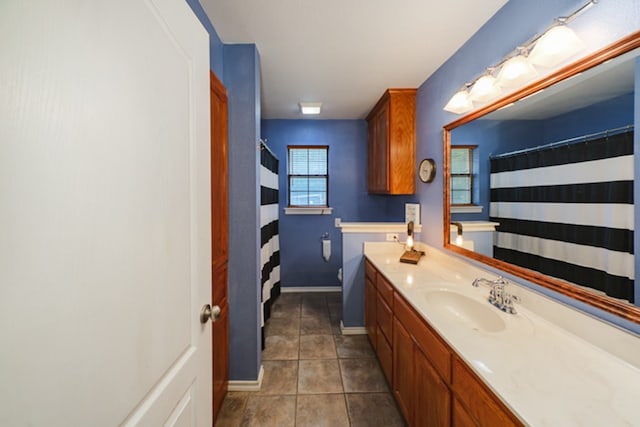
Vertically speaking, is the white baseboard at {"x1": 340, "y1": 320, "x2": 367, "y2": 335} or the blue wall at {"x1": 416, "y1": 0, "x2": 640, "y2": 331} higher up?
the blue wall at {"x1": 416, "y1": 0, "x2": 640, "y2": 331}

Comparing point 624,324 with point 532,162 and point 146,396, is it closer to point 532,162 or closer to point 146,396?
point 532,162

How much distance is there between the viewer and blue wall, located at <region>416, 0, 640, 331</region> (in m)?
0.96

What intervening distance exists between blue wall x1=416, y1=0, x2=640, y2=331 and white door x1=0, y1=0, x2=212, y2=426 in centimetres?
152

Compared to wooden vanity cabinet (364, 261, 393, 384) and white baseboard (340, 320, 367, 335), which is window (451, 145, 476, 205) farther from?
white baseboard (340, 320, 367, 335)

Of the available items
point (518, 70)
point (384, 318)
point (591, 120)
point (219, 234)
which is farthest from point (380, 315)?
point (518, 70)

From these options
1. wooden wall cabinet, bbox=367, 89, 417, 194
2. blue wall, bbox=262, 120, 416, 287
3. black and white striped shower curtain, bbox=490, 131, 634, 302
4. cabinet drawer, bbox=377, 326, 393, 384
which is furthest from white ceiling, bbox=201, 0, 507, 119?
cabinet drawer, bbox=377, 326, 393, 384

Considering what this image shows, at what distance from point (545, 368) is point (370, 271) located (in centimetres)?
152

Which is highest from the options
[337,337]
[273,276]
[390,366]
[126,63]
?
[126,63]

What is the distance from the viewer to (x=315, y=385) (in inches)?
75.4

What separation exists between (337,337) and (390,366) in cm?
87

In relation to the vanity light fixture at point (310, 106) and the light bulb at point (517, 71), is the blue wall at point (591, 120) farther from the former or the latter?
the vanity light fixture at point (310, 106)

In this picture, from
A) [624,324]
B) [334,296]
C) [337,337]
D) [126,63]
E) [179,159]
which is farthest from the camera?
[334,296]

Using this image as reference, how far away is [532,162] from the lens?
4.21 ft

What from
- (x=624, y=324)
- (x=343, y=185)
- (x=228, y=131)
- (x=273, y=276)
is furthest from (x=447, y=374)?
(x=343, y=185)
